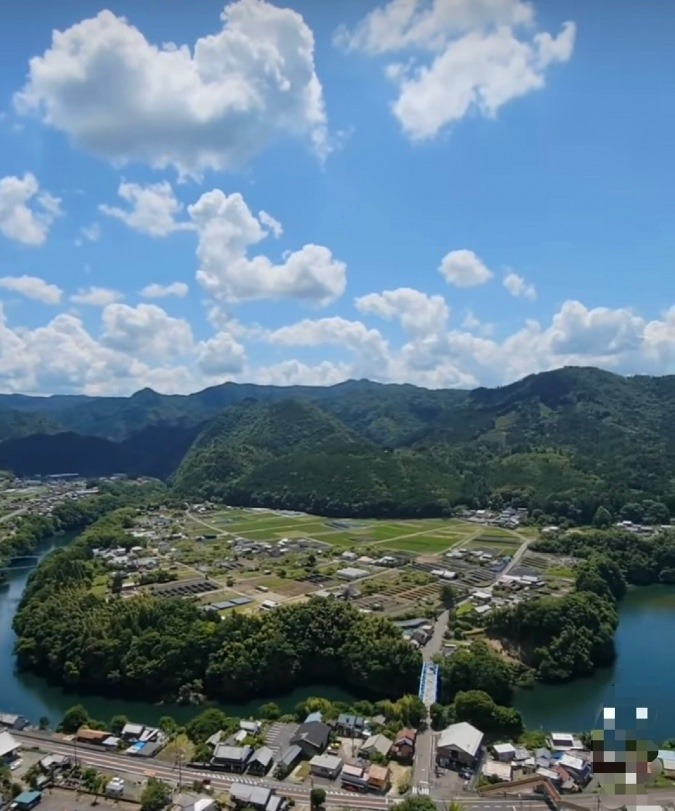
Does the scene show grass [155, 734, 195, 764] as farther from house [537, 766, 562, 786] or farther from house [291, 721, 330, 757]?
house [537, 766, 562, 786]

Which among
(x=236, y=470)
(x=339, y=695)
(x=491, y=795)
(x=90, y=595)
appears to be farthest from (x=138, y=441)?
(x=491, y=795)

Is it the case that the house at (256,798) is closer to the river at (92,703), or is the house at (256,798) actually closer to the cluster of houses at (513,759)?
the cluster of houses at (513,759)

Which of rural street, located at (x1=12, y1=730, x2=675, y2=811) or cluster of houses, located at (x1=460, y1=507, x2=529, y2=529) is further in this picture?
cluster of houses, located at (x1=460, y1=507, x2=529, y2=529)

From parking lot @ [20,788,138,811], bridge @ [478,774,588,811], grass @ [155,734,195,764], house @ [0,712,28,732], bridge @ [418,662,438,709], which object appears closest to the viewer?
bridge @ [478,774,588,811]

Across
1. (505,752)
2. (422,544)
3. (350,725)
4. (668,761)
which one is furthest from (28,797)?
(422,544)

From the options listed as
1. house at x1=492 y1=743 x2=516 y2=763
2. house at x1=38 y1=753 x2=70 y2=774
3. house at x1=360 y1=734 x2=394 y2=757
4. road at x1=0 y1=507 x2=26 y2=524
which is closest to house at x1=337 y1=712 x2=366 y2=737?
house at x1=360 y1=734 x2=394 y2=757

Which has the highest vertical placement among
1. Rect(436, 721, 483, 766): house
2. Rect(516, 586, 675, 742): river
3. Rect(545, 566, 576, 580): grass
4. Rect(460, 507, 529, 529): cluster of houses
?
Rect(460, 507, 529, 529): cluster of houses

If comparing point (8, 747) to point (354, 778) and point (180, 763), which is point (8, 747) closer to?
point (180, 763)
